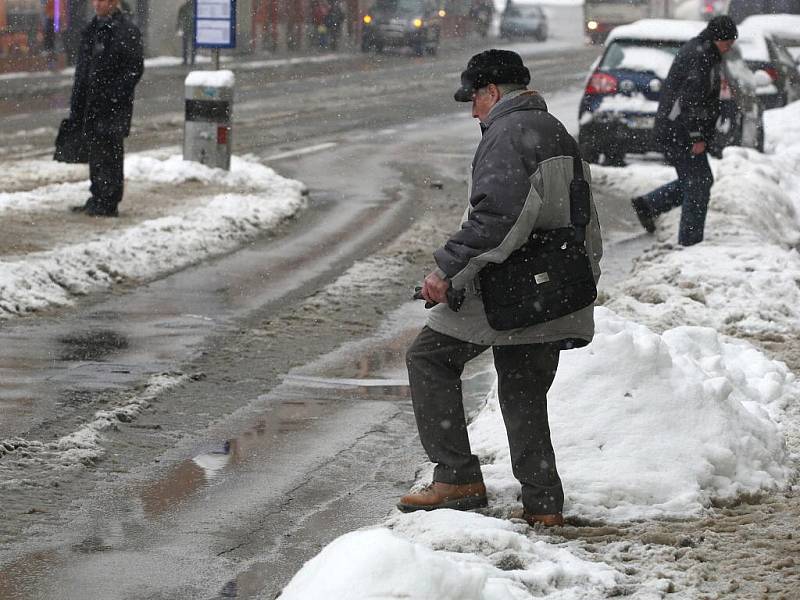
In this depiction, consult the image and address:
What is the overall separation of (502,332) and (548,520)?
2.18 feet

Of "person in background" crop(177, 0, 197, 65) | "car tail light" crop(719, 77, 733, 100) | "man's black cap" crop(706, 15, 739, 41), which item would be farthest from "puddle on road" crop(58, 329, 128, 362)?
"person in background" crop(177, 0, 197, 65)

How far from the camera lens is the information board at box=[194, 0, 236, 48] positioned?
16.3 m

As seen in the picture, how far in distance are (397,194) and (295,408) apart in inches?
336

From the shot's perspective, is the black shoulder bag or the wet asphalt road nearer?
the wet asphalt road

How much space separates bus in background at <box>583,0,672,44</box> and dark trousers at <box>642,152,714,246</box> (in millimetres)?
45975

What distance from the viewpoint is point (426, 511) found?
5453 mm

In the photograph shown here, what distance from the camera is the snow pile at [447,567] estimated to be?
4.14 meters

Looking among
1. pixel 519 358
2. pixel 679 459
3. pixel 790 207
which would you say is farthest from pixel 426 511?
pixel 790 207

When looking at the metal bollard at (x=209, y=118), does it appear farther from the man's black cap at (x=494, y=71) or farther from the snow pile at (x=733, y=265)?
the man's black cap at (x=494, y=71)

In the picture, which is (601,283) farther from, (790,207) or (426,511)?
(426,511)

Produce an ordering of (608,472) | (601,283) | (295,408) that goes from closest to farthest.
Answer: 1. (608,472)
2. (295,408)
3. (601,283)

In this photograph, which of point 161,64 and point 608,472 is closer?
point 608,472

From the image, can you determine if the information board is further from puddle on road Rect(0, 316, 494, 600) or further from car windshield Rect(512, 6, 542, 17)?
car windshield Rect(512, 6, 542, 17)

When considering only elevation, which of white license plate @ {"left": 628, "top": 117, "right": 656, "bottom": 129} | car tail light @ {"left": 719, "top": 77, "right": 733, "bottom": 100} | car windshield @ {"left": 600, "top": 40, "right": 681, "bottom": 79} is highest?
car windshield @ {"left": 600, "top": 40, "right": 681, "bottom": 79}
